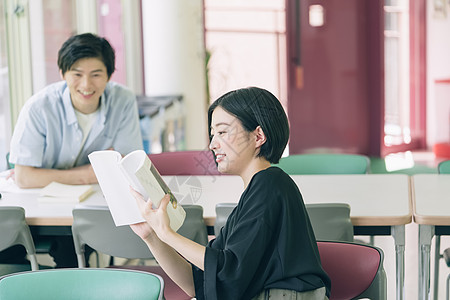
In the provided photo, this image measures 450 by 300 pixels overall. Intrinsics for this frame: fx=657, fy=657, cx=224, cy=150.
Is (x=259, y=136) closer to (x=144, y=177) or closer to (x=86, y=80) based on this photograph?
(x=144, y=177)

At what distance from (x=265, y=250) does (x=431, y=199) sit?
1.21 metres

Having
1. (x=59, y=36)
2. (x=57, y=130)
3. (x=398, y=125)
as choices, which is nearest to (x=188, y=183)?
(x=57, y=130)

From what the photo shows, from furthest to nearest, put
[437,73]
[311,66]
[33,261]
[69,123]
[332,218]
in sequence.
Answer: [437,73] → [311,66] → [69,123] → [33,261] → [332,218]

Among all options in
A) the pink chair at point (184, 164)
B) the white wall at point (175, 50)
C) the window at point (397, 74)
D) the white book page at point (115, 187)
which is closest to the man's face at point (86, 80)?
the pink chair at point (184, 164)

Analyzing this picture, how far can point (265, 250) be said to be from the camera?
155cm

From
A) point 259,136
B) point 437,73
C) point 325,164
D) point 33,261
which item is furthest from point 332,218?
point 437,73

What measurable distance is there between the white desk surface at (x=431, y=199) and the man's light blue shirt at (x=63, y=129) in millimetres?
1421

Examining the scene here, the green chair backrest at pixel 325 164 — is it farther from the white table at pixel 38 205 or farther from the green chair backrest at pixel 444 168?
the white table at pixel 38 205

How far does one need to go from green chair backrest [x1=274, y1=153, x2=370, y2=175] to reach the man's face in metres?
1.05

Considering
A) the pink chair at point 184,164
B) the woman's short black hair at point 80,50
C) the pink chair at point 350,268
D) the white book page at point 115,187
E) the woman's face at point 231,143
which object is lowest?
the pink chair at point 350,268

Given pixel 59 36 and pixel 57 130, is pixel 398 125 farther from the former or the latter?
pixel 57 130

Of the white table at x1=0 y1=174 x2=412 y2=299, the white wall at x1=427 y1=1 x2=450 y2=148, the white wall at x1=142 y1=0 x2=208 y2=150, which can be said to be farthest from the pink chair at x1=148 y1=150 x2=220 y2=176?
the white wall at x1=427 y1=1 x2=450 y2=148

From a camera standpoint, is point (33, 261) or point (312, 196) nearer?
point (33, 261)

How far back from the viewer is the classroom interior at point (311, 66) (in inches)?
253
